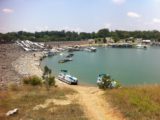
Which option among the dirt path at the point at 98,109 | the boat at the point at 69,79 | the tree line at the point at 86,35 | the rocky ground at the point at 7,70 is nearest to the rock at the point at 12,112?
the dirt path at the point at 98,109

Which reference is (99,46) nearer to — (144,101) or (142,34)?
(142,34)

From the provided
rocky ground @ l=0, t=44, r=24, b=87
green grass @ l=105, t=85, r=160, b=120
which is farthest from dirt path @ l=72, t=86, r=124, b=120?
rocky ground @ l=0, t=44, r=24, b=87

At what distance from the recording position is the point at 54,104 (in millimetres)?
14531

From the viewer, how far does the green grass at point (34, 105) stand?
12.5 metres

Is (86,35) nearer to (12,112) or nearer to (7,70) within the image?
(7,70)

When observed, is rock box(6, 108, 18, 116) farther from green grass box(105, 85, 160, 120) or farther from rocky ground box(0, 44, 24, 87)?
rocky ground box(0, 44, 24, 87)

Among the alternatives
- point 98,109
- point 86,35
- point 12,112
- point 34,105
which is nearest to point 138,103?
point 98,109

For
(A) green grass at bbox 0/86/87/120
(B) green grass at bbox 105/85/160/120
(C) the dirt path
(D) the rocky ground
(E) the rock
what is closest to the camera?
(B) green grass at bbox 105/85/160/120

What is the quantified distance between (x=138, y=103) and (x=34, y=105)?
14.9ft

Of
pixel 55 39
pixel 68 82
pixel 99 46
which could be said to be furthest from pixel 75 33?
pixel 68 82

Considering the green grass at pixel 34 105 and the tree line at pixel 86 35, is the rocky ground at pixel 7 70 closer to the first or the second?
the green grass at pixel 34 105

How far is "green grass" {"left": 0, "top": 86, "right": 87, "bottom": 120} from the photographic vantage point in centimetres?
1249

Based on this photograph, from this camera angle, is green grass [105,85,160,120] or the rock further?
the rock

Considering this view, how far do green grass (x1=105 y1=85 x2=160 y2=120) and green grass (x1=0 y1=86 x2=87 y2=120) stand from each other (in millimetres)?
1591
